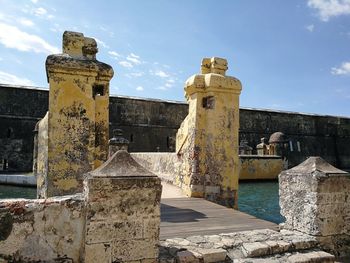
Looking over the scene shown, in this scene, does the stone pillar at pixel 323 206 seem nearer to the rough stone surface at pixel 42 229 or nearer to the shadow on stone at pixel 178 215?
the shadow on stone at pixel 178 215

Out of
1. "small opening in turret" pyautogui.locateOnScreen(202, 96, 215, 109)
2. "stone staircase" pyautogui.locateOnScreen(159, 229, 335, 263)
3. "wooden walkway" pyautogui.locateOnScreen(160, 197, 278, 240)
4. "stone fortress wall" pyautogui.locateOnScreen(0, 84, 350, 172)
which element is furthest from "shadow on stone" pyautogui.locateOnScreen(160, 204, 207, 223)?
"stone fortress wall" pyautogui.locateOnScreen(0, 84, 350, 172)

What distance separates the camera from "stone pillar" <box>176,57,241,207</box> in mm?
6133

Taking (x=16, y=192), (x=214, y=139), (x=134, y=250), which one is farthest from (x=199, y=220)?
(x=16, y=192)

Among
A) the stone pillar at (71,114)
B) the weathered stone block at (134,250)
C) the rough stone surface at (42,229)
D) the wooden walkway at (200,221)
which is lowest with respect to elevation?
the wooden walkway at (200,221)

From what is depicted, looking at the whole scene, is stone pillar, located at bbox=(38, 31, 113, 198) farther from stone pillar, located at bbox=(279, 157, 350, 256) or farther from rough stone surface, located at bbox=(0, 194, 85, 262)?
stone pillar, located at bbox=(279, 157, 350, 256)

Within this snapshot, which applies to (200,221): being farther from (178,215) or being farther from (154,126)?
(154,126)

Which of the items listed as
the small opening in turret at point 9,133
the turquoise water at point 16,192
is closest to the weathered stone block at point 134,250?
the turquoise water at point 16,192

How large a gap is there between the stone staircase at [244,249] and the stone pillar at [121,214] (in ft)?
0.94

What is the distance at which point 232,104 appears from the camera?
6.27 metres

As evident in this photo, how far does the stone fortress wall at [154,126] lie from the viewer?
2116cm

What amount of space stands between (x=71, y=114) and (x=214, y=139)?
8.57ft

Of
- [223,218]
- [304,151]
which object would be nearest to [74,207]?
[223,218]

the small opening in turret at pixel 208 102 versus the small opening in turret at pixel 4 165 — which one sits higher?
the small opening in turret at pixel 208 102

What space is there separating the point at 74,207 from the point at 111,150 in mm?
7361
